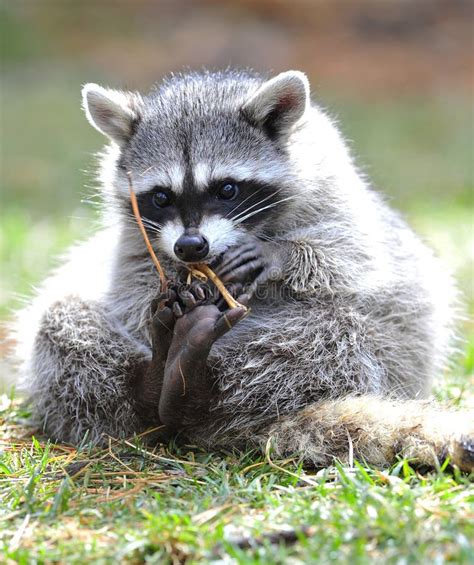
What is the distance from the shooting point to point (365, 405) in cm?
345

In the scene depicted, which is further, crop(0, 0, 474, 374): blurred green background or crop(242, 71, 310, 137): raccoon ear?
crop(0, 0, 474, 374): blurred green background

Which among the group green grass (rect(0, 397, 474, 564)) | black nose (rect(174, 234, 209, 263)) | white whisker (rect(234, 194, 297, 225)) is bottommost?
green grass (rect(0, 397, 474, 564))

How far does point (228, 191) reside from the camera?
3.85 m

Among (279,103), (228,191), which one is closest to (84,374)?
(228,191)

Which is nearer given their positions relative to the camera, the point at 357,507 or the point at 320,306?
the point at 357,507

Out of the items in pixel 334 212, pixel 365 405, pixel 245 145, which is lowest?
pixel 365 405

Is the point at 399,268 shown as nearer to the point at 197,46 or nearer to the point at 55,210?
the point at 55,210

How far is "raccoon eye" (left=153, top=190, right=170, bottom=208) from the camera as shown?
3900 millimetres

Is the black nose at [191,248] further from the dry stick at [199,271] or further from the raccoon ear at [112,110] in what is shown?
the raccoon ear at [112,110]

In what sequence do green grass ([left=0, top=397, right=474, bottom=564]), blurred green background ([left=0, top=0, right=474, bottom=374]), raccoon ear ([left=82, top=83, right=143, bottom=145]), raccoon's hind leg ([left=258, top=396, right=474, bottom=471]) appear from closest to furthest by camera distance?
green grass ([left=0, top=397, right=474, bottom=564])
raccoon's hind leg ([left=258, top=396, right=474, bottom=471])
raccoon ear ([left=82, top=83, right=143, bottom=145])
blurred green background ([left=0, top=0, right=474, bottom=374])

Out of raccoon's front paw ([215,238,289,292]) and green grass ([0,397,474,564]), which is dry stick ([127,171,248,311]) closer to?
raccoon's front paw ([215,238,289,292])

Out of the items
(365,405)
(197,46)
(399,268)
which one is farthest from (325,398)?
(197,46)

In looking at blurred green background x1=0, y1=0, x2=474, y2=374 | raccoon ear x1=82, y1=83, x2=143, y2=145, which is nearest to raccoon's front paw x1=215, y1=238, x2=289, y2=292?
raccoon ear x1=82, y1=83, x2=143, y2=145

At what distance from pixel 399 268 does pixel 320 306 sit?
58 centimetres
